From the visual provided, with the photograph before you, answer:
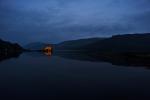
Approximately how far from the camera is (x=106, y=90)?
67.8 feet

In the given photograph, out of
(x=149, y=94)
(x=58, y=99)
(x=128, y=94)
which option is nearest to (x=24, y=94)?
(x=58, y=99)

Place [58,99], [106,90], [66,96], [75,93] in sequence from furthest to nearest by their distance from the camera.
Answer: [106,90] < [75,93] < [66,96] < [58,99]

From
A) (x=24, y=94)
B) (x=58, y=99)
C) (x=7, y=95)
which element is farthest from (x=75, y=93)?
(x=7, y=95)

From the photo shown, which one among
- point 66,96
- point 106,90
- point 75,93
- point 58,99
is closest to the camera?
point 58,99

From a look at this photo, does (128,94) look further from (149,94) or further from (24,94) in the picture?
(24,94)

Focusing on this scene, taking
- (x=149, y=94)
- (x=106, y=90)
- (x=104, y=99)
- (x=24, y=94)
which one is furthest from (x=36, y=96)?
(x=149, y=94)

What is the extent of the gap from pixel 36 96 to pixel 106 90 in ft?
19.9

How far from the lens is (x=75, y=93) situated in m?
19.3

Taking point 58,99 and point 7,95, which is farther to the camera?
point 7,95

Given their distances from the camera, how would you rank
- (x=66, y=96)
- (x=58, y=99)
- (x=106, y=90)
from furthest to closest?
(x=106, y=90), (x=66, y=96), (x=58, y=99)

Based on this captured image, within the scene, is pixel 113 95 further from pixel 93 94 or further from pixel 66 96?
pixel 66 96

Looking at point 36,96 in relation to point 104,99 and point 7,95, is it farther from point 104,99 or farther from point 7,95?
point 104,99

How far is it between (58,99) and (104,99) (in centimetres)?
312

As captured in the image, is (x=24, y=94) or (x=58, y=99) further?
(x=24, y=94)
